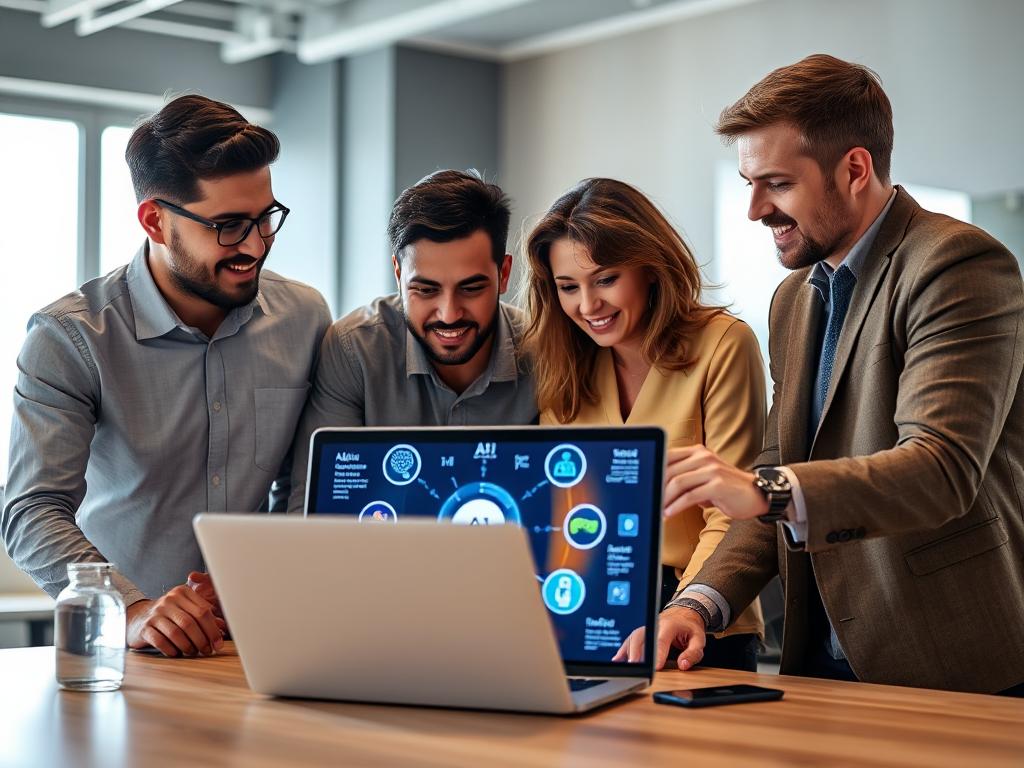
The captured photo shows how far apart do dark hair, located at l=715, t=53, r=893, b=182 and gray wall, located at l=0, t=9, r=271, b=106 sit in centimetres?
451

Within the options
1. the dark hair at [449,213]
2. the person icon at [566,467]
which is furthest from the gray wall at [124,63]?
the person icon at [566,467]

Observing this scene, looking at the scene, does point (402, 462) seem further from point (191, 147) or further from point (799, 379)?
point (191, 147)

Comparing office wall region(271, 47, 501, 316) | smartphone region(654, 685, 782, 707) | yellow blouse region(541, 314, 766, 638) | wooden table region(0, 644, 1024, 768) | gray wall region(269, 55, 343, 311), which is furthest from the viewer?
gray wall region(269, 55, 343, 311)

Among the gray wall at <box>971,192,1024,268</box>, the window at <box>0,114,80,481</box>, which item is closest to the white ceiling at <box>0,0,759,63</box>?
the window at <box>0,114,80,481</box>

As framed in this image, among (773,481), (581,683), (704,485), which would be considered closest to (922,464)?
(773,481)

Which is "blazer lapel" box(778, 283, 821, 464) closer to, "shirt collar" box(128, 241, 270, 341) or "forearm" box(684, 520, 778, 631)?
"forearm" box(684, 520, 778, 631)

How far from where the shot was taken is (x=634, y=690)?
144 centimetres

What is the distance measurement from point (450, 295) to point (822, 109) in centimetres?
74

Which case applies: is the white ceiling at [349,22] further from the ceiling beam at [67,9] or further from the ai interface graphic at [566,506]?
the ai interface graphic at [566,506]

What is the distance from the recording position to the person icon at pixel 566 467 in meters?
1.46

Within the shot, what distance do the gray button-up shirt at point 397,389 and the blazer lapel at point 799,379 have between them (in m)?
0.52

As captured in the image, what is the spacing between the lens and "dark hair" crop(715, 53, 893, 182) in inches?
75.0

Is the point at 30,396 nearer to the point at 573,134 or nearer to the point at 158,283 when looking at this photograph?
the point at 158,283

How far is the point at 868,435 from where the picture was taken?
1802 mm
